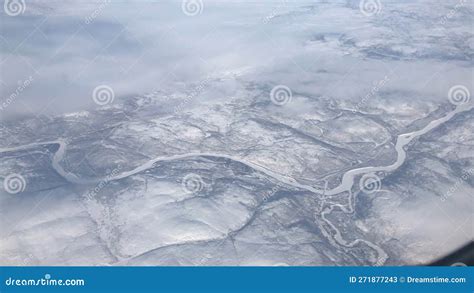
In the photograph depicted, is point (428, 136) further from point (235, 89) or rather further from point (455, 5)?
point (455, 5)

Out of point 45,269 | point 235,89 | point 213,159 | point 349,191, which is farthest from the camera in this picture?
point 235,89

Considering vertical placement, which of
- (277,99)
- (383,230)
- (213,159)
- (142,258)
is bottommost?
(383,230)

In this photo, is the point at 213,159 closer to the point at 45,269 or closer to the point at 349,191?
the point at 349,191

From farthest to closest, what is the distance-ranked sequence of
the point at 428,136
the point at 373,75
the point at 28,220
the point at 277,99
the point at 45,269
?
the point at 373,75
the point at 277,99
the point at 428,136
the point at 28,220
the point at 45,269

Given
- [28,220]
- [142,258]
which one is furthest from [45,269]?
[28,220]

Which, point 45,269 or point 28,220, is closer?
point 45,269

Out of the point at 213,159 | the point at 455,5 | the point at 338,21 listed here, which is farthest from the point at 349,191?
the point at 455,5

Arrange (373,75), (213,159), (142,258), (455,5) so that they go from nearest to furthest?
(142,258) → (213,159) → (373,75) → (455,5)

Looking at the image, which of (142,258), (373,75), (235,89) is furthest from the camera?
(373,75)

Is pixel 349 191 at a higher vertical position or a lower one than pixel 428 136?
lower
